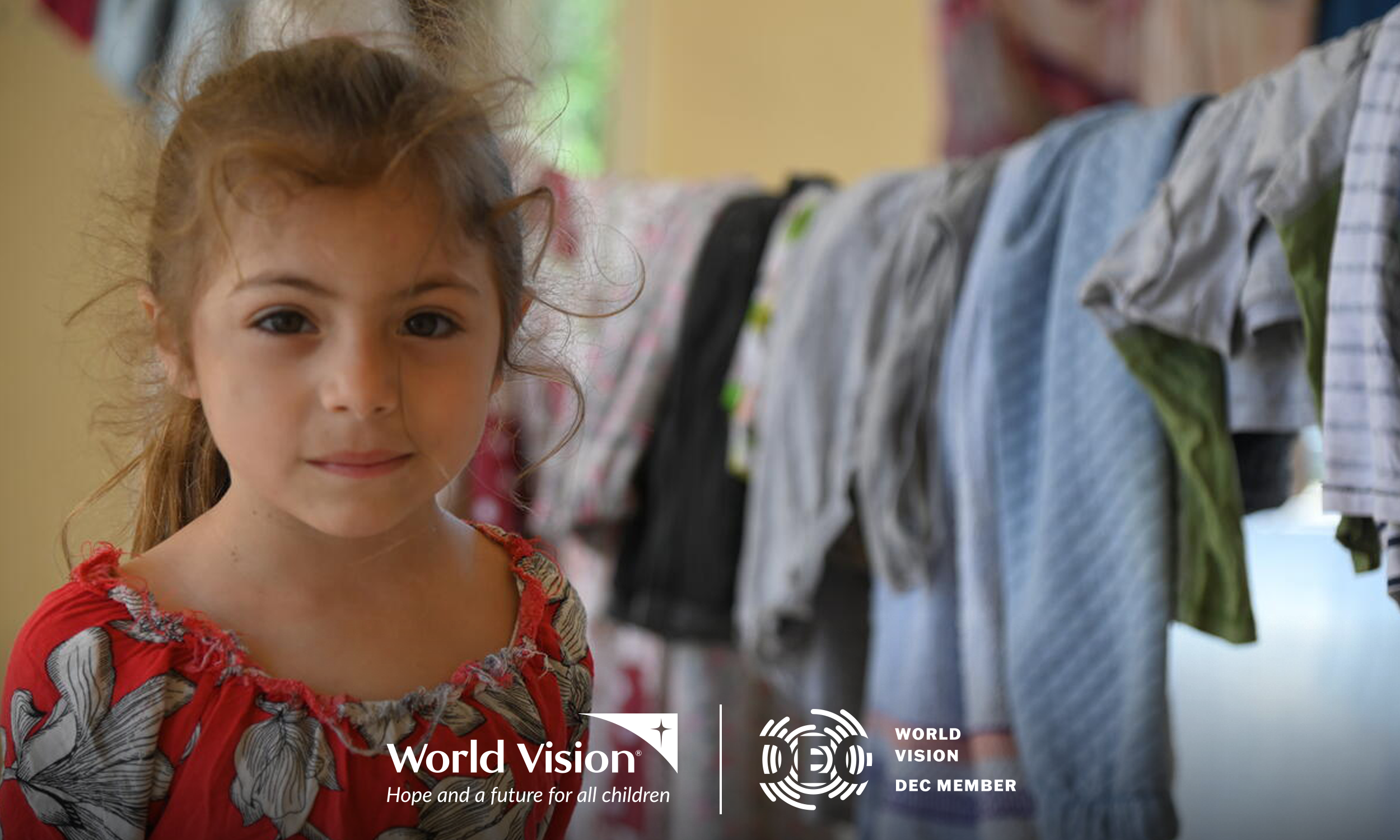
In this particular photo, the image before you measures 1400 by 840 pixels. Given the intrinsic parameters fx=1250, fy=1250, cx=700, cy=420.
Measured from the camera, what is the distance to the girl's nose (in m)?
0.46

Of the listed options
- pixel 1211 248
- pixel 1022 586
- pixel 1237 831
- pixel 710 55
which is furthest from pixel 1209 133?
pixel 710 55

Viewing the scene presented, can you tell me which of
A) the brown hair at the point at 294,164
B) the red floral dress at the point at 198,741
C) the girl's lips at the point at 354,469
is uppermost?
the brown hair at the point at 294,164

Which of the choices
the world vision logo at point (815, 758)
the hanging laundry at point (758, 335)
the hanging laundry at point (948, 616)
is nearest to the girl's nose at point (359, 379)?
the world vision logo at point (815, 758)

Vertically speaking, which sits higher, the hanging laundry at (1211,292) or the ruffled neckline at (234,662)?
the hanging laundry at (1211,292)

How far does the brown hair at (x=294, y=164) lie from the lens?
1.59 ft

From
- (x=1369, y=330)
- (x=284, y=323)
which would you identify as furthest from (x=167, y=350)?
(x=1369, y=330)

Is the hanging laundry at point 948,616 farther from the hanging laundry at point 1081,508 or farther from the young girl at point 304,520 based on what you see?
the young girl at point 304,520

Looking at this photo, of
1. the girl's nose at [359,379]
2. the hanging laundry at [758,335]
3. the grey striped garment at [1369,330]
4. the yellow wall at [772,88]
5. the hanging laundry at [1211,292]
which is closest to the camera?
the girl's nose at [359,379]

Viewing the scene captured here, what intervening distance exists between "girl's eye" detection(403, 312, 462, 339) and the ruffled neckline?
141 mm

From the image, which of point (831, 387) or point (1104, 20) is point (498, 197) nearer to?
point (831, 387)

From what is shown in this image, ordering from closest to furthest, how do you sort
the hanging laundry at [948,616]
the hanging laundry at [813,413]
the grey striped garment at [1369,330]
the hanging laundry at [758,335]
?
the grey striped garment at [1369,330], the hanging laundry at [948,616], the hanging laundry at [813,413], the hanging laundry at [758,335]

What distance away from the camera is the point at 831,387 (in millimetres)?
1173

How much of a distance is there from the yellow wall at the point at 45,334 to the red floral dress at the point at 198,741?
0.05 metres

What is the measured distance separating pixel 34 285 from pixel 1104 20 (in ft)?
4.50
